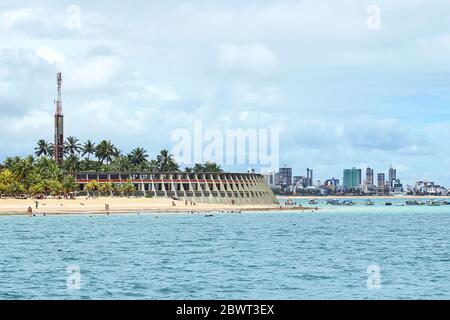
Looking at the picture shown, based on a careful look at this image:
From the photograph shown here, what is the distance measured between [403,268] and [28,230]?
63.4 metres

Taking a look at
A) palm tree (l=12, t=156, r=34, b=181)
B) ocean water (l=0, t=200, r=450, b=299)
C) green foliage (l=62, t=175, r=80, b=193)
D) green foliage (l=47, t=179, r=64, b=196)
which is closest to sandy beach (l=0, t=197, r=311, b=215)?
green foliage (l=47, t=179, r=64, b=196)

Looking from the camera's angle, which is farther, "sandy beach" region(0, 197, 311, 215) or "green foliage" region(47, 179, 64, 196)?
"green foliage" region(47, 179, 64, 196)

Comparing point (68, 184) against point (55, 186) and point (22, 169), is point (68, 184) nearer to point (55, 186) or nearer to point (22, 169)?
point (55, 186)

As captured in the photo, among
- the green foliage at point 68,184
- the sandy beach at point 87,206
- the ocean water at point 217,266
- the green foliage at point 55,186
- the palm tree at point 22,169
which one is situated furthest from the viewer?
the green foliage at point 68,184

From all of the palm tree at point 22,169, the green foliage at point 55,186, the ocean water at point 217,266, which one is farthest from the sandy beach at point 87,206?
the ocean water at point 217,266

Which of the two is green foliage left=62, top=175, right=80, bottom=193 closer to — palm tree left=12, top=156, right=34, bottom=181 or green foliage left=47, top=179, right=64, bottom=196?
green foliage left=47, top=179, right=64, bottom=196

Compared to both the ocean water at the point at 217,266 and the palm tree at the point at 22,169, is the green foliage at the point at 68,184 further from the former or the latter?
the ocean water at the point at 217,266

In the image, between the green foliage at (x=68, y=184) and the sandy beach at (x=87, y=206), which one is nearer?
the sandy beach at (x=87, y=206)

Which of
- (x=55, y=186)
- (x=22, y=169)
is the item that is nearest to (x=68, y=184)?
(x=55, y=186)

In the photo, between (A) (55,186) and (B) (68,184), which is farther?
(B) (68,184)

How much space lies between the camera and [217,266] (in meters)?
62.6

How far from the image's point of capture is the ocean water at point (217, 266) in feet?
156

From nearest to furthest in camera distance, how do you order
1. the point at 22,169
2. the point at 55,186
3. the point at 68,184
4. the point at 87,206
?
1. the point at 87,206
2. the point at 22,169
3. the point at 55,186
4. the point at 68,184

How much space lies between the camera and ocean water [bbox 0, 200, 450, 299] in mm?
47688
